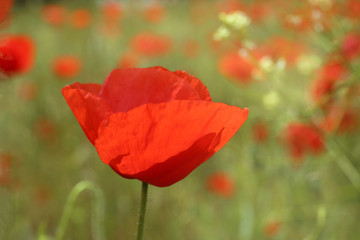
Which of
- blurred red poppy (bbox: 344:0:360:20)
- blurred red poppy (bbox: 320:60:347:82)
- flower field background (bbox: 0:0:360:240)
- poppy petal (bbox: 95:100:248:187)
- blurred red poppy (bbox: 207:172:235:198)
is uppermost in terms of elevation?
blurred red poppy (bbox: 344:0:360:20)

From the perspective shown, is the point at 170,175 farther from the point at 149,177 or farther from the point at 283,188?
the point at 283,188

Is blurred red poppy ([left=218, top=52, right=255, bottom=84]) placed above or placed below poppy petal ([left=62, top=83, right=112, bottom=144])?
below

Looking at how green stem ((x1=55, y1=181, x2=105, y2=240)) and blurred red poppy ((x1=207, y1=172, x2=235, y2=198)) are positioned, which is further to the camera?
blurred red poppy ((x1=207, y1=172, x2=235, y2=198))

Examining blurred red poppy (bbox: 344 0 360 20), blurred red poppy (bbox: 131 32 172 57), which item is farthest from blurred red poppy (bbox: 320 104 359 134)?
blurred red poppy (bbox: 131 32 172 57)

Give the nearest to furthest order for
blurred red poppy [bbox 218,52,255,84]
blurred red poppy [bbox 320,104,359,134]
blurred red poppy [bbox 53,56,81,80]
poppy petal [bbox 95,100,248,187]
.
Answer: poppy petal [bbox 95,100,248,187] → blurred red poppy [bbox 320,104,359,134] → blurred red poppy [bbox 218,52,255,84] → blurred red poppy [bbox 53,56,81,80]

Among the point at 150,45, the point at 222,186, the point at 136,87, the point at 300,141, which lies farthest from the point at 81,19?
the point at 136,87

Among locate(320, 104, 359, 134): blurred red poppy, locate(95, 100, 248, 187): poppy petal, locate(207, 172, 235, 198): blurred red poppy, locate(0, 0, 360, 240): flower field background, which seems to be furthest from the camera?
locate(207, 172, 235, 198): blurred red poppy

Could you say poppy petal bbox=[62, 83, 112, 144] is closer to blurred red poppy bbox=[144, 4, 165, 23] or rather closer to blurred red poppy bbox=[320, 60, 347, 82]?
blurred red poppy bbox=[320, 60, 347, 82]

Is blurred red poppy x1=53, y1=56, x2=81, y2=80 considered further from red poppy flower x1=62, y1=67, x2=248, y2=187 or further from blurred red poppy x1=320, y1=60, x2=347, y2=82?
red poppy flower x1=62, y1=67, x2=248, y2=187

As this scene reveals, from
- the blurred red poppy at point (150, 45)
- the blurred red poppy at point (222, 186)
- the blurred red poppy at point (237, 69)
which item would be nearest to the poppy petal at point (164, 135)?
the blurred red poppy at point (222, 186)
